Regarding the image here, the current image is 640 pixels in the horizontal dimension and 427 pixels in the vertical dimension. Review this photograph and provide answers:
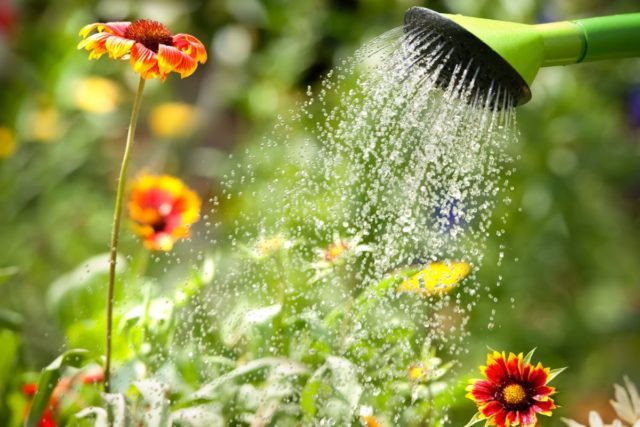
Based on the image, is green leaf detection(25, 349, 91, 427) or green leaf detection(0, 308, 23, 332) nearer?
green leaf detection(25, 349, 91, 427)

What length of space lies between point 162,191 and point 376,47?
1.29 ft

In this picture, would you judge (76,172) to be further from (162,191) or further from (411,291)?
(411,291)

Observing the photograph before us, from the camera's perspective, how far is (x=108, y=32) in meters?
1.00

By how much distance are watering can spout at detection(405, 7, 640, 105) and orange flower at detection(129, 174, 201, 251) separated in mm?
453

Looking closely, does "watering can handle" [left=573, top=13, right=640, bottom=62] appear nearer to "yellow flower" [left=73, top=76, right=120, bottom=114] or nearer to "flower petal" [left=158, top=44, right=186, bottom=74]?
"flower petal" [left=158, top=44, right=186, bottom=74]

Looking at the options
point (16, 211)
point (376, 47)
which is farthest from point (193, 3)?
point (376, 47)

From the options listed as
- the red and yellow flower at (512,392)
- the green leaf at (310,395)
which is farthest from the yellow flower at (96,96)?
the red and yellow flower at (512,392)

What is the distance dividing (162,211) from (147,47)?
0.37 meters

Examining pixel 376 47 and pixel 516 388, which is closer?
pixel 516 388

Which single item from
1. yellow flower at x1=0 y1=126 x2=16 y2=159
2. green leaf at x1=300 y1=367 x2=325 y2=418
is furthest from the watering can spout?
yellow flower at x1=0 y1=126 x2=16 y2=159

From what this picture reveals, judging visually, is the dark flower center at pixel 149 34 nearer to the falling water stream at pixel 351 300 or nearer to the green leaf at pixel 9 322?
the falling water stream at pixel 351 300

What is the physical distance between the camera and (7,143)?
7.54 ft

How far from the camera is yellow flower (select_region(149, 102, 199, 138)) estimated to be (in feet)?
8.11

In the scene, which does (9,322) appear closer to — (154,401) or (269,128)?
(154,401)
